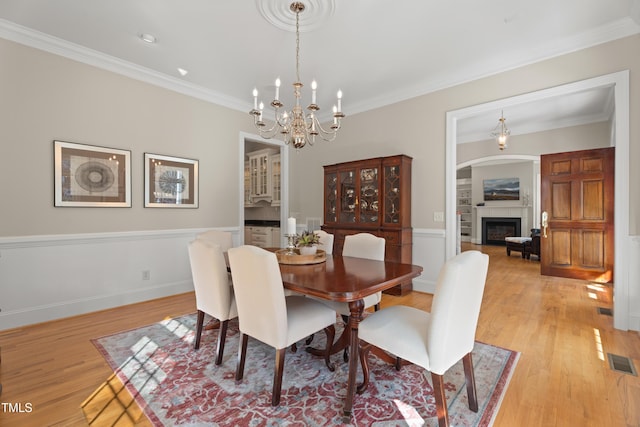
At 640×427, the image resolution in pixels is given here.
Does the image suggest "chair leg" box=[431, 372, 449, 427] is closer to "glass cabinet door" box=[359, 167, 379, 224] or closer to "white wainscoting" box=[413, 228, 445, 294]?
"white wainscoting" box=[413, 228, 445, 294]

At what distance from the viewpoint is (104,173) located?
10.7ft

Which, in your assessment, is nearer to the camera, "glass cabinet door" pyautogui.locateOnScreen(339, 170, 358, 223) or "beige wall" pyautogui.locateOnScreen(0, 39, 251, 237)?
"beige wall" pyautogui.locateOnScreen(0, 39, 251, 237)

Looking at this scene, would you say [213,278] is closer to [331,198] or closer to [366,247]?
[366,247]

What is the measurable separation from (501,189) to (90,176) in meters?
9.73

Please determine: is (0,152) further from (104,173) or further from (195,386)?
(195,386)

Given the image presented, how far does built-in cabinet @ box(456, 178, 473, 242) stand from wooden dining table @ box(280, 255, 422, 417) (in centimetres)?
904

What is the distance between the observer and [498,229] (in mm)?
8875

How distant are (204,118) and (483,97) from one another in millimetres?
3679

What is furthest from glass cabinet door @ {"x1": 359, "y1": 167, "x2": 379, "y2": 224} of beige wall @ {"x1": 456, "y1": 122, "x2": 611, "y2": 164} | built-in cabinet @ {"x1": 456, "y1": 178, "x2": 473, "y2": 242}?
built-in cabinet @ {"x1": 456, "y1": 178, "x2": 473, "y2": 242}

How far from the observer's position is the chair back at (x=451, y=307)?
1337 mm

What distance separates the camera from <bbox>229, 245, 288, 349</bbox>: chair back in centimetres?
162

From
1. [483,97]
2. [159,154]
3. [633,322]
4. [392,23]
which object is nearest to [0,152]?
[159,154]

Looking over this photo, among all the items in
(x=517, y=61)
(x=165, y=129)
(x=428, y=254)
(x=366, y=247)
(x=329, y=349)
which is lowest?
(x=329, y=349)

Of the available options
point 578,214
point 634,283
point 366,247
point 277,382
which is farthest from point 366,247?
point 578,214
